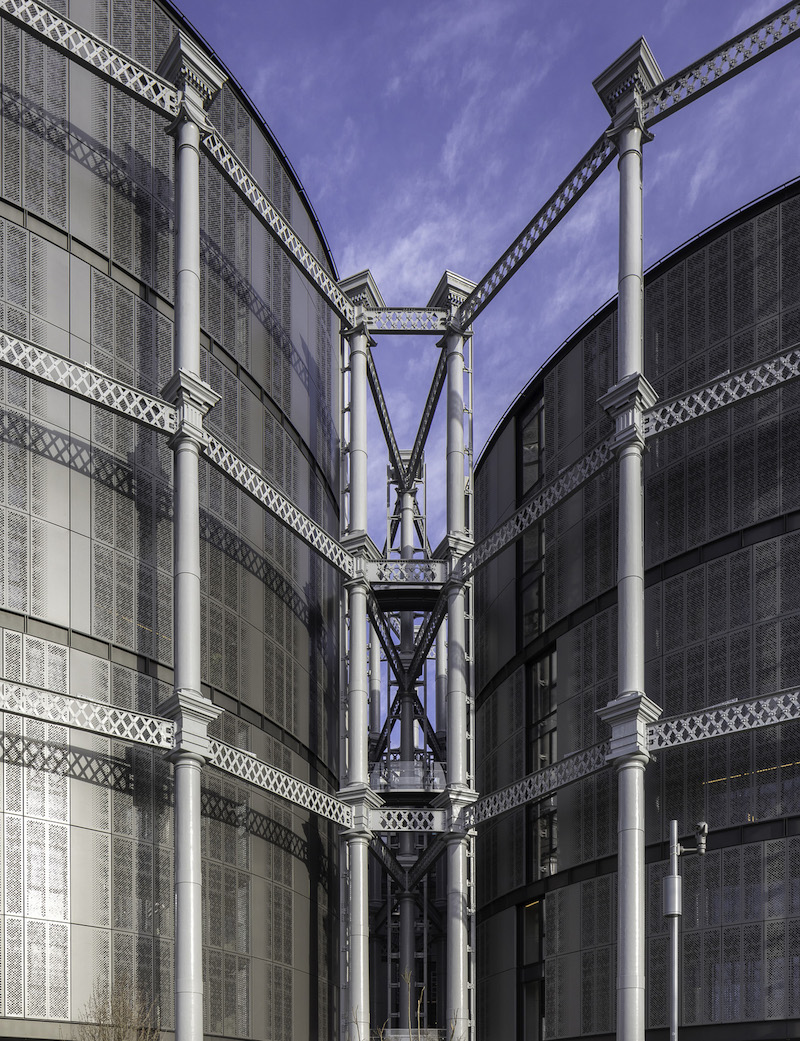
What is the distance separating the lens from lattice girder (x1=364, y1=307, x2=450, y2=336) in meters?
42.5

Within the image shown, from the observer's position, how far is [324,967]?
39.3m

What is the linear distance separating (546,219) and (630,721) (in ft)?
42.8

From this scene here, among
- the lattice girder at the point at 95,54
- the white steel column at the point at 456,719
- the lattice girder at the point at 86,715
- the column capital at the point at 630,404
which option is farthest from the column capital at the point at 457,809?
the lattice girder at the point at 95,54

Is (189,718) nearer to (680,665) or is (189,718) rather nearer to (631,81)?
(680,665)

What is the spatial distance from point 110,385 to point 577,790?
16.0m

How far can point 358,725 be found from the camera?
128 ft

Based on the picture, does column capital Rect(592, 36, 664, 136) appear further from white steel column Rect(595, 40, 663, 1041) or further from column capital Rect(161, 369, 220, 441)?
column capital Rect(161, 369, 220, 441)

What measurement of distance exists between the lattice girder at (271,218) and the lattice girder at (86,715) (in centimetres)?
1368

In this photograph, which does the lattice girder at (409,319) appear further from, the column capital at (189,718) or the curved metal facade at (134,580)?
the column capital at (189,718)

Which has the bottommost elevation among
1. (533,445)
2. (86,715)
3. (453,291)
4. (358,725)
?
(358,725)

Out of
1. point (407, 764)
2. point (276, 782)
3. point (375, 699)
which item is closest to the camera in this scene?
point (276, 782)

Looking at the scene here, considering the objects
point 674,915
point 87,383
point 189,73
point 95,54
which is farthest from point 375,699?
point 674,915

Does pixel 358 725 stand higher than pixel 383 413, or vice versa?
pixel 383 413

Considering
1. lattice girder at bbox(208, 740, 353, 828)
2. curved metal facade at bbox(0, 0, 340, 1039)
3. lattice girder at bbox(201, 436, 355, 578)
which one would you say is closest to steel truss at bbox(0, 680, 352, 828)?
lattice girder at bbox(208, 740, 353, 828)
